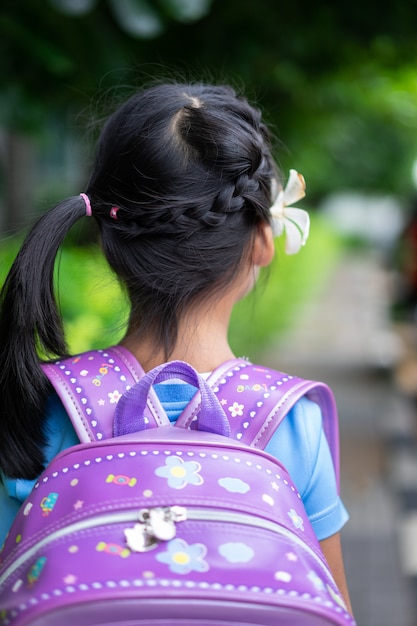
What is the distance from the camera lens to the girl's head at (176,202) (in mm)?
1559

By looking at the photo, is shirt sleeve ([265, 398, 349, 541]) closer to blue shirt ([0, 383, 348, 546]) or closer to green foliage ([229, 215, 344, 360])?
blue shirt ([0, 383, 348, 546])

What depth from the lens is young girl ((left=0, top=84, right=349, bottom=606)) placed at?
5.13 feet

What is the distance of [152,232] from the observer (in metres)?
1.57

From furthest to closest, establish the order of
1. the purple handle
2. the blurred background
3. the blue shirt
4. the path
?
the path < the blurred background < the blue shirt < the purple handle

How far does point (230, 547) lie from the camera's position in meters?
1.24

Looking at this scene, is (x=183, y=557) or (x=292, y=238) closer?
(x=183, y=557)

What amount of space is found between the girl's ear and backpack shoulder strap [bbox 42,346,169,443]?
1.00ft

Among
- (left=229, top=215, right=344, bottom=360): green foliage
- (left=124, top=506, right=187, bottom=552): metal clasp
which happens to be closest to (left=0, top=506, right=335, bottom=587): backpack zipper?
(left=124, top=506, right=187, bottom=552): metal clasp

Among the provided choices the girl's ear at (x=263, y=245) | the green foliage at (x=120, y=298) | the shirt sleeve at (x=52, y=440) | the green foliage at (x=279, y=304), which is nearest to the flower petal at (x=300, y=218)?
the girl's ear at (x=263, y=245)

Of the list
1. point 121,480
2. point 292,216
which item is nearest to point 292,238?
point 292,216

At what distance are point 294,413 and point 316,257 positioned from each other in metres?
14.8

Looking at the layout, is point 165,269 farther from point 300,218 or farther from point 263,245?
point 300,218

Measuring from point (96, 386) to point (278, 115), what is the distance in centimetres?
536

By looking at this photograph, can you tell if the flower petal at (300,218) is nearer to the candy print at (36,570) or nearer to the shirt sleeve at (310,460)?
the shirt sleeve at (310,460)
